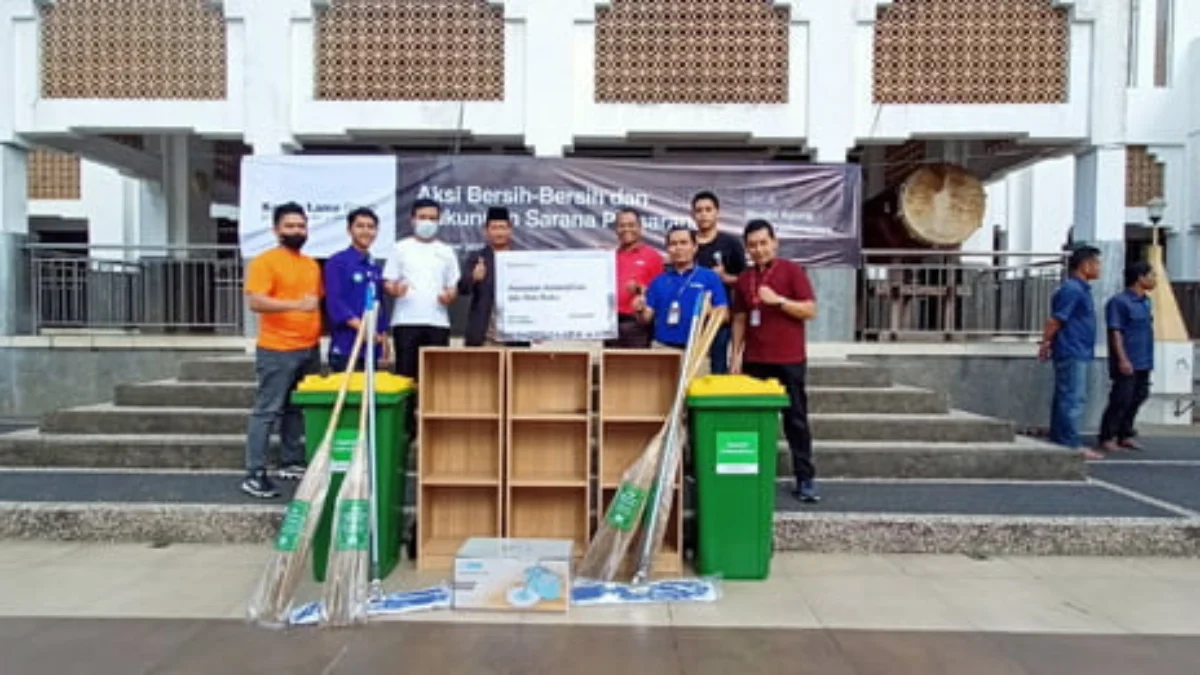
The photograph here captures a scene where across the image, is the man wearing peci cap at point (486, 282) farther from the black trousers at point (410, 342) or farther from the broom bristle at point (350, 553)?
the broom bristle at point (350, 553)

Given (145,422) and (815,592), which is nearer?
(815,592)

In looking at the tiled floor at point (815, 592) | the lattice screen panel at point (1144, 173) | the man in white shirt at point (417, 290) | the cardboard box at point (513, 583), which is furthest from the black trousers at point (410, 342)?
the lattice screen panel at point (1144, 173)

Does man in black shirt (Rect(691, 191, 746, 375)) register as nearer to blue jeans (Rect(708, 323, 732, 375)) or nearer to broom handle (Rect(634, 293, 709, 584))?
blue jeans (Rect(708, 323, 732, 375))

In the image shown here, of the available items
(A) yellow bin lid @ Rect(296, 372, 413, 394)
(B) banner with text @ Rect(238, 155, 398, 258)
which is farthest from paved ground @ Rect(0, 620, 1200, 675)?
(B) banner with text @ Rect(238, 155, 398, 258)

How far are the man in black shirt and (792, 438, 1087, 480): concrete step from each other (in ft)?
3.67

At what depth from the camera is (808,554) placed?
19.1 feet

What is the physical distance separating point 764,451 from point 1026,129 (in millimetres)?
6484

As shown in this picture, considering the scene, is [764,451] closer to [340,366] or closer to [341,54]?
[340,366]

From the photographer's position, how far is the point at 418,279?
6059 millimetres

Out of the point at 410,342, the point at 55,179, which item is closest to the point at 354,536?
the point at 410,342

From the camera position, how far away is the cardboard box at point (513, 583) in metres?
4.68

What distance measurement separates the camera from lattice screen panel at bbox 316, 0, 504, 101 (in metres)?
A: 9.74

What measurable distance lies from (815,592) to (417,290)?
307 cm

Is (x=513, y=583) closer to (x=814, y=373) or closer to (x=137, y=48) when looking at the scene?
(x=814, y=373)
